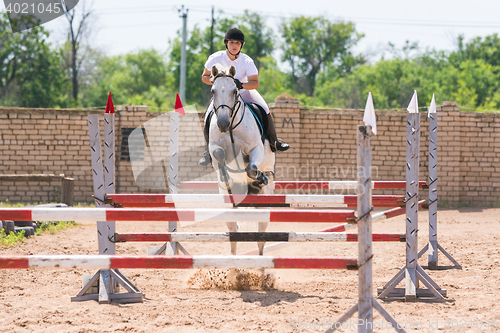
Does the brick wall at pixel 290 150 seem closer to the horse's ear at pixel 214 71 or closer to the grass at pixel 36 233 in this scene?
the grass at pixel 36 233

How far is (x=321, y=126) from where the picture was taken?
1111 centimetres

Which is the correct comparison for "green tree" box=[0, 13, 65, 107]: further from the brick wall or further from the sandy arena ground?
the sandy arena ground

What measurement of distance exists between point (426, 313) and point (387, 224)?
6.09 metres

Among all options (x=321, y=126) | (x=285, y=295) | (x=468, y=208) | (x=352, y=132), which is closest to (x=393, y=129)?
(x=352, y=132)

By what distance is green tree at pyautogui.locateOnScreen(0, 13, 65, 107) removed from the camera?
82.4ft

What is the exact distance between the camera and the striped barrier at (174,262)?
2.59 metres

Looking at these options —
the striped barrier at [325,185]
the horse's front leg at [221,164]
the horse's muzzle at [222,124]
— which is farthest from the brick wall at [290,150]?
the horse's muzzle at [222,124]

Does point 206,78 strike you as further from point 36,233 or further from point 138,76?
point 138,76

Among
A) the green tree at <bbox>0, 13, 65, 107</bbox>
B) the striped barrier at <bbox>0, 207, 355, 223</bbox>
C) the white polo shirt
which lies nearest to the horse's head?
the white polo shirt

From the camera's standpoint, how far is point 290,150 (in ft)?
36.0

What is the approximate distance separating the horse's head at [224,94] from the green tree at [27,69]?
2475 centimetres

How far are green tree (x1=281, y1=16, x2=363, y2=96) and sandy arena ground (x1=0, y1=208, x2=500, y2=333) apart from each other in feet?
109

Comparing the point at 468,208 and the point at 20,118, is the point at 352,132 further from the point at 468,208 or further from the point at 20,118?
the point at 20,118

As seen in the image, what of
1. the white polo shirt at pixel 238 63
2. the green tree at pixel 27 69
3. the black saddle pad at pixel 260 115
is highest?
the green tree at pixel 27 69
